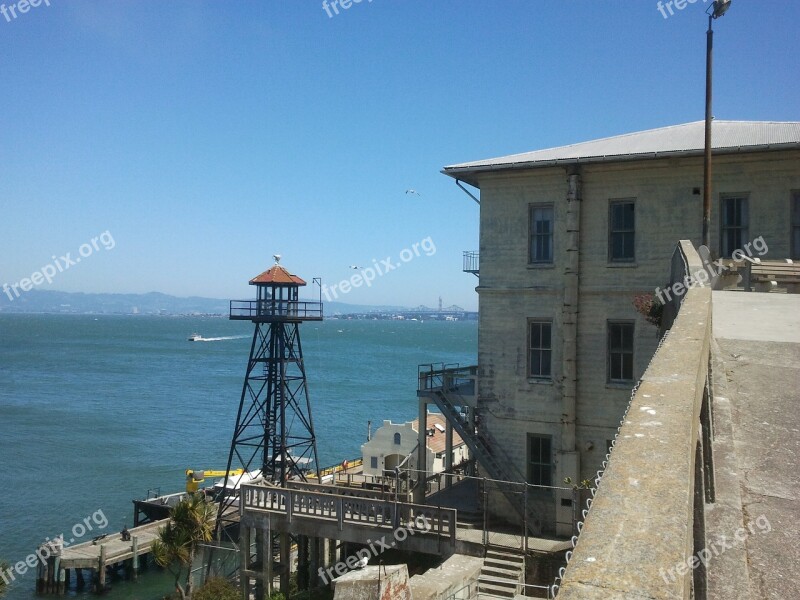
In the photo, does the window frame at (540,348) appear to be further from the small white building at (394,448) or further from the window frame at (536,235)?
the small white building at (394,448)

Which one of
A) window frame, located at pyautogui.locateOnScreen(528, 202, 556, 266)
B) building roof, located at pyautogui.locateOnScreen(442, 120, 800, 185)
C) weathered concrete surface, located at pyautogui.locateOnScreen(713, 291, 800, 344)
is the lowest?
weathered concrete surface, located at pyautogui.locateOnScreen(713, 291, 800, 344)

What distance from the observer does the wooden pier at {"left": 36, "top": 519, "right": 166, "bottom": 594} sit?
3491 cm

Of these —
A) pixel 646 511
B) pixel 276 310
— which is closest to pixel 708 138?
pixel 646 511

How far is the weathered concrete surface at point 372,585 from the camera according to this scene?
34.0 ft

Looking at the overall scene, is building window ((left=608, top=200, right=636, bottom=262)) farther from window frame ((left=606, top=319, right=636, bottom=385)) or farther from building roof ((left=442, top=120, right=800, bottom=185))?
window frame ((left=606, top=319, right=636, bottom=385))

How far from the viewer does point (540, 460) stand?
21750mm

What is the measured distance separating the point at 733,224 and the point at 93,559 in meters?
33.4

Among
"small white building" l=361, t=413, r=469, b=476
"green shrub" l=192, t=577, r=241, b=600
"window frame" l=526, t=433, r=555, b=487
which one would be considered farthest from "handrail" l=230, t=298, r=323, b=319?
"window frame" l=526, t=433, r=555, b=487

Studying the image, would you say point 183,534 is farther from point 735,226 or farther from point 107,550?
point 735,226

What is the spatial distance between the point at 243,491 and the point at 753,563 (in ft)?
63.7

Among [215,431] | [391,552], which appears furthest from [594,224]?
[215,431]

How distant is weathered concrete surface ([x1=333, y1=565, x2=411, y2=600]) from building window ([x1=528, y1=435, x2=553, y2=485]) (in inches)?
439

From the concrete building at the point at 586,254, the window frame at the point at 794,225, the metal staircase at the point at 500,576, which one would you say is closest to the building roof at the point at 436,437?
the concrete building at the point at 586,254

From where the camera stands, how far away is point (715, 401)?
650cm
